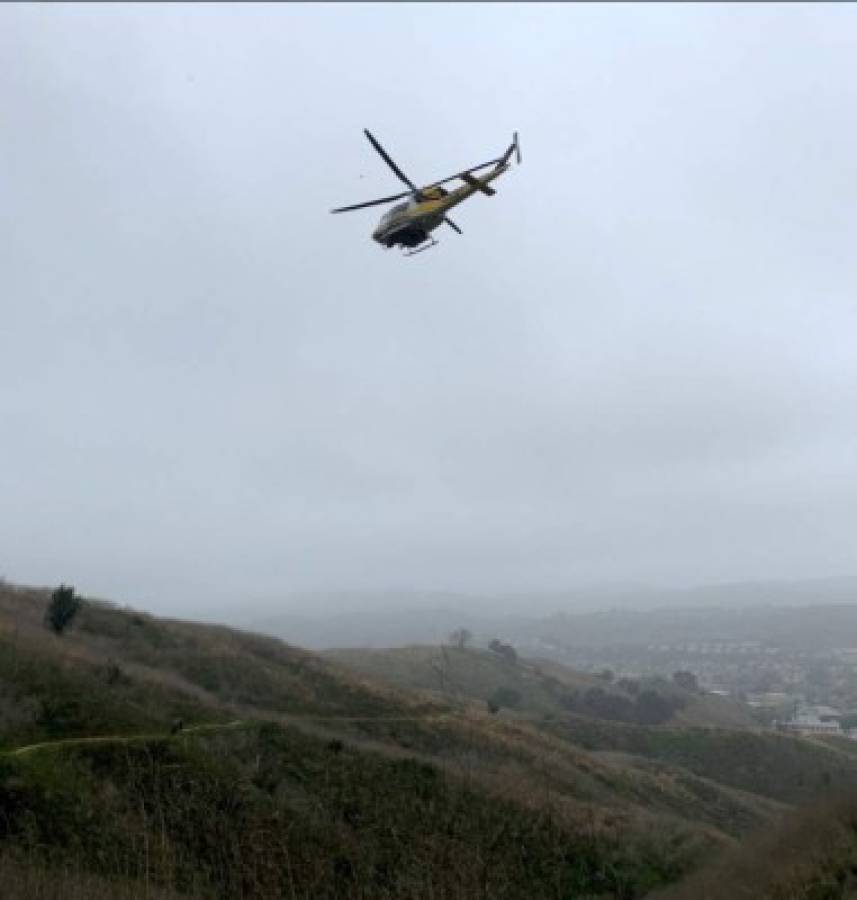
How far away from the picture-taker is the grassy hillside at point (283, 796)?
51.7 ft

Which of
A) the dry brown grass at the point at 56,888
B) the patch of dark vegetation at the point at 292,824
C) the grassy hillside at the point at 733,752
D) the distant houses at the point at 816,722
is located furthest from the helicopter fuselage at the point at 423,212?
the distant houses at the point at 816,722

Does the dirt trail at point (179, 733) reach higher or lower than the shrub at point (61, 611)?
lower

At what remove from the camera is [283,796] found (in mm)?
23391

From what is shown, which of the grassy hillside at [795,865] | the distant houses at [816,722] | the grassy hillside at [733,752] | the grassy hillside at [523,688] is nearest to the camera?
the grassy hillside at [795,865]

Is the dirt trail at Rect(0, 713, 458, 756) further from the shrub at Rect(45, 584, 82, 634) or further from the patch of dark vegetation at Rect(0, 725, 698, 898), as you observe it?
the shrub at Rect(45, 584, 82, 634)

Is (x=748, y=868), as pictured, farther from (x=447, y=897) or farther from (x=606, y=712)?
(x=606, y=712)

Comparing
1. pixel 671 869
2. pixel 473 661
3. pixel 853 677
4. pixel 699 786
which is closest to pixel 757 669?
pixel 853 677

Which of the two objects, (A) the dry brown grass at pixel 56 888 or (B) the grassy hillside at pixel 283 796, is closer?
(A) the dry brown grass at pixel 56 888

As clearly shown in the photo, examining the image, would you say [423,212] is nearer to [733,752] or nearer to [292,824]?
[292,824]

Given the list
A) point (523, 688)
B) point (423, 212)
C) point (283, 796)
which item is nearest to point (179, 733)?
point (283, 796)

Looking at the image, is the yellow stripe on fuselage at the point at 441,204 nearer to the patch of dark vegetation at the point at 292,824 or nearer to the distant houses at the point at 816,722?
the patch of dark vegetation at the point at 292,824

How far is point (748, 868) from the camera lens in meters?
17.4

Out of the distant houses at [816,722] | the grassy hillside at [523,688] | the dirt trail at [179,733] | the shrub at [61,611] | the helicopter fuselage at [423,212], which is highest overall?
the helicopter fuselage at [423,212]

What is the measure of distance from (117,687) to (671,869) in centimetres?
1893
